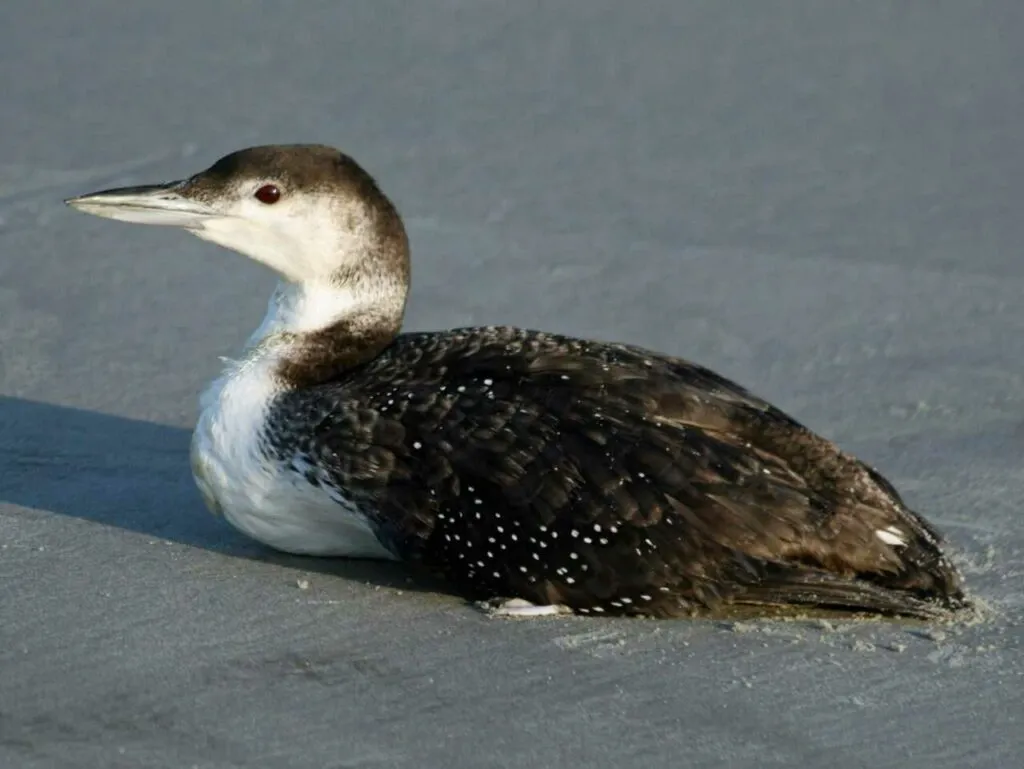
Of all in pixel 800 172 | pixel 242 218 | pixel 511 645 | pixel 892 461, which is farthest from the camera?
pixel 800 172

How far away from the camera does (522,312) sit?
24.0 feet

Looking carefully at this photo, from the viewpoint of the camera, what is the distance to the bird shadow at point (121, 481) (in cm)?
543

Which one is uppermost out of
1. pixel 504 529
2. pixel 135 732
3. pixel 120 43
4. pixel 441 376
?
pixel 120 43

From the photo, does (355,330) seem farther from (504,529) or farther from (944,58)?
(944,58)

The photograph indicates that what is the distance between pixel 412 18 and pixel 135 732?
5985 millimetres

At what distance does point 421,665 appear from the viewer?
4.67 m

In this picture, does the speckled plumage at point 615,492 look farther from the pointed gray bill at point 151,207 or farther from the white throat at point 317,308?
the pointed gray bill at point 151,207

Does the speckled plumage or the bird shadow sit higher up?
the speckled plumage

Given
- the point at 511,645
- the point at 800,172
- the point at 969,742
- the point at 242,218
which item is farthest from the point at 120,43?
the point at 969,742

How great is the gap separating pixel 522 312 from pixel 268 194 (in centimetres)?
186

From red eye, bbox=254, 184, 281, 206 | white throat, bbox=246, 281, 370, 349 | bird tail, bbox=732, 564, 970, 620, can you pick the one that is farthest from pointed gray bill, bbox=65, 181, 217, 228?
bird tail, bbox=732, 564, 970, 620

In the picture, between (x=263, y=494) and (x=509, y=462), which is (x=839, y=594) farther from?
(x=263, y=494)

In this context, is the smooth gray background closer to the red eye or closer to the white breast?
the white breast

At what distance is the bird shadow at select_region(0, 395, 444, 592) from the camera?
17.8ft
